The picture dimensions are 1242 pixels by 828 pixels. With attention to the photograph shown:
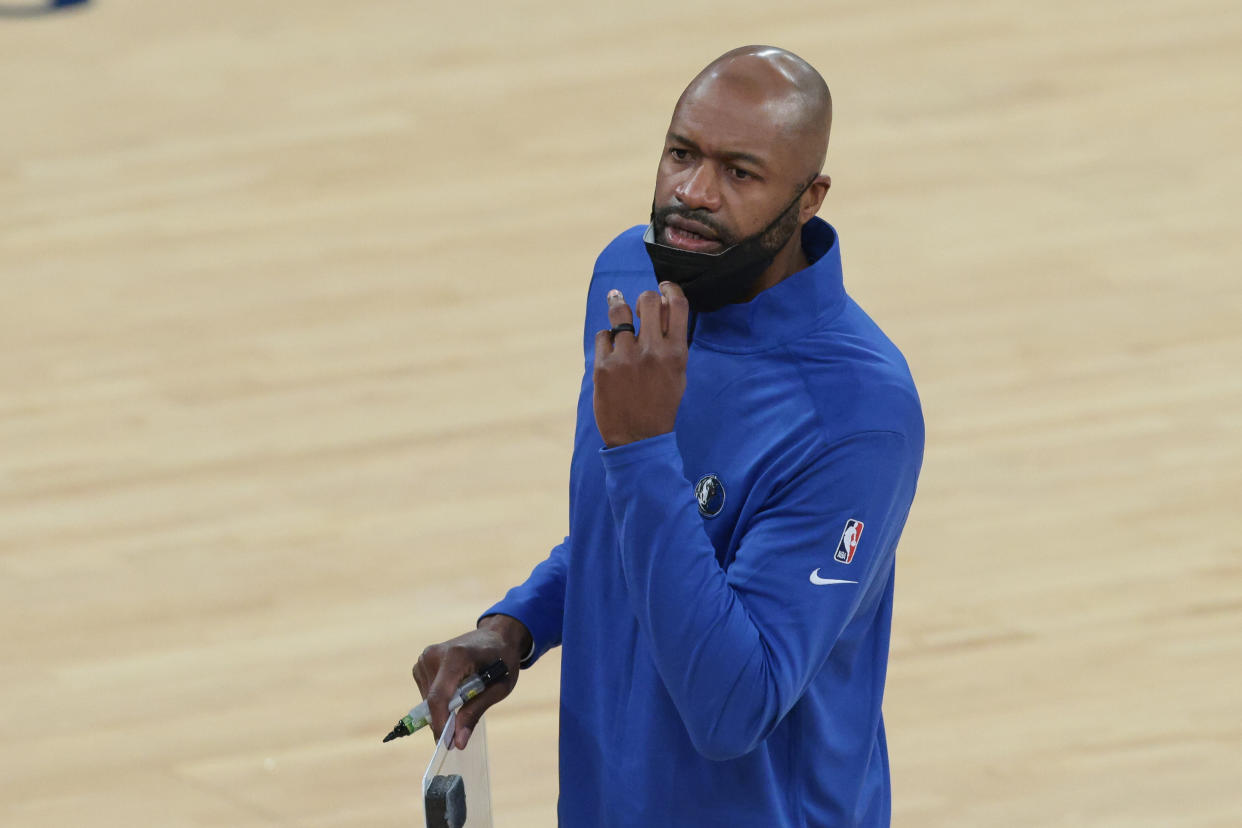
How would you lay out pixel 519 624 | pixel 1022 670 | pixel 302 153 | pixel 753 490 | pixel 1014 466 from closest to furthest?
1. pixel 753 490
2. pixel 519 624
3. pixel 1022 670
4. pixel 1014 466
5. pixel 302 153

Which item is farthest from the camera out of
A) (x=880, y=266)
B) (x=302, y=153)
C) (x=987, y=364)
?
(x=302, y=153)

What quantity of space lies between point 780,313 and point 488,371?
8.84 ft

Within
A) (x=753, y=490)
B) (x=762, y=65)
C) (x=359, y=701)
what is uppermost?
(x=762, y=65)

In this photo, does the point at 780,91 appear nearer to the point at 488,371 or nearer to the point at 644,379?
the point at 644,379

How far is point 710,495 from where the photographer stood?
1663mm

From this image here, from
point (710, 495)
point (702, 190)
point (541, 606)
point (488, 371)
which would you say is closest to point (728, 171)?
point (702, 190)

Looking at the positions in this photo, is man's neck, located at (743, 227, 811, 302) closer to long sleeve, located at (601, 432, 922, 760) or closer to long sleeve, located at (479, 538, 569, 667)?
long sleeve, located at (601, 432, 922, 760)

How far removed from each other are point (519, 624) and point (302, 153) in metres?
3.76

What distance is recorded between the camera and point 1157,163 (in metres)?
5.16

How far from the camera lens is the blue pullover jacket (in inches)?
60.8

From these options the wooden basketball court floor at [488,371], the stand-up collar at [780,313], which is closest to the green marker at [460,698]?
the stand-up collar at [780,313]

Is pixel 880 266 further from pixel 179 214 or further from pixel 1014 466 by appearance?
pixel 179 214

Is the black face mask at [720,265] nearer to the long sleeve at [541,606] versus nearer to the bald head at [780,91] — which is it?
the bald head at [780,91]

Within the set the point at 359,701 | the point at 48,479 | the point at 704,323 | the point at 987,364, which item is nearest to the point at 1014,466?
the point at 987,364
